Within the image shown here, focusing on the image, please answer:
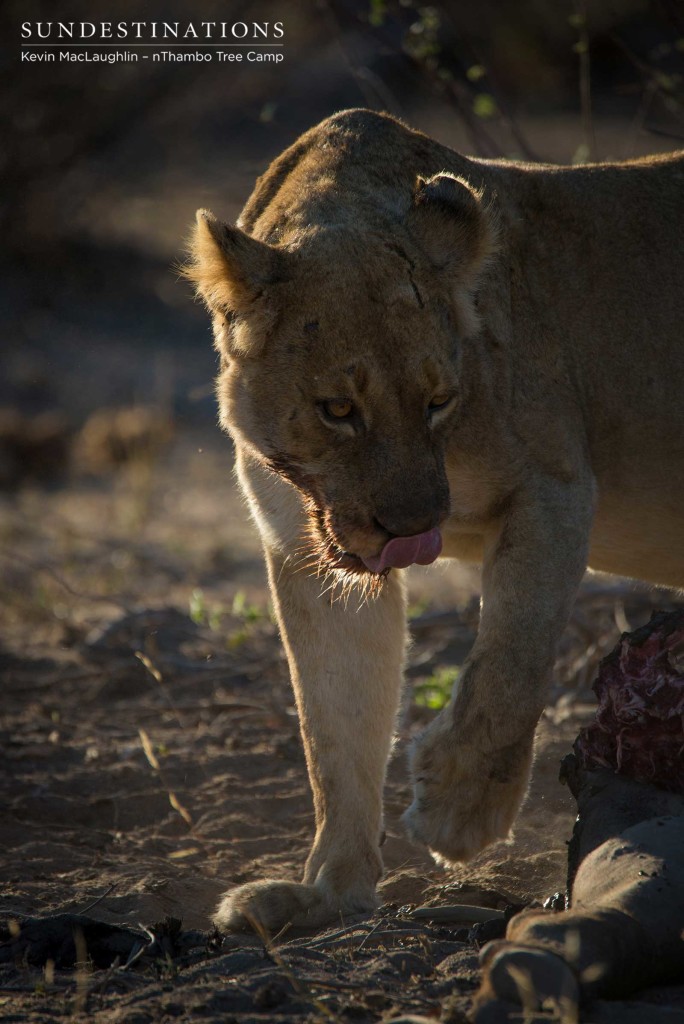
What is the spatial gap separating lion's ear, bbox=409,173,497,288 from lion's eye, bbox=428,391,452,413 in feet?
1.15

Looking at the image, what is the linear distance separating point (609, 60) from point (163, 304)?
7.91 m

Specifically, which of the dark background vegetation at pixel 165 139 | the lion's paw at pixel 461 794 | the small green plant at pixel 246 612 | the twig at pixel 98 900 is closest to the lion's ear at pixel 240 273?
the lion's paw at pixel 461 794

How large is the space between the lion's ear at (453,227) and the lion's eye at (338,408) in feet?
1.60

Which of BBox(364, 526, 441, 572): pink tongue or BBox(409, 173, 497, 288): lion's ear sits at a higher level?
BBox(409, 173, 497, 288): lion's ear

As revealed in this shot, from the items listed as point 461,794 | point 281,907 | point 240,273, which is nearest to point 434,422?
point 240,273

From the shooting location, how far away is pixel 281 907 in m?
3.54

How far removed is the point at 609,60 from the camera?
55.5 feet

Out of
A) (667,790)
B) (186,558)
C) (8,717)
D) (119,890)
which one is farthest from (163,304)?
(667,790)

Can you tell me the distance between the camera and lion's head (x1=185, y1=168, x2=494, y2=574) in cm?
309

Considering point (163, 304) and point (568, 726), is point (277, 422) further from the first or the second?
A: point (163, 304)

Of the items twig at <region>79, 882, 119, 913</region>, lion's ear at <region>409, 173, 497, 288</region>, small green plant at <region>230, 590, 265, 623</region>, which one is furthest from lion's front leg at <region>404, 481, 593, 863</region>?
small green plant at <region>230, 590, 265, 623</region>

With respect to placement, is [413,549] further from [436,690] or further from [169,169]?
[169,169]

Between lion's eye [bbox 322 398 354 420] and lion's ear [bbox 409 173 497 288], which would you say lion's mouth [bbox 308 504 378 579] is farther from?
lion's ear [bbox 409 173 497 288]

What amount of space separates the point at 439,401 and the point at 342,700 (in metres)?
1.05
